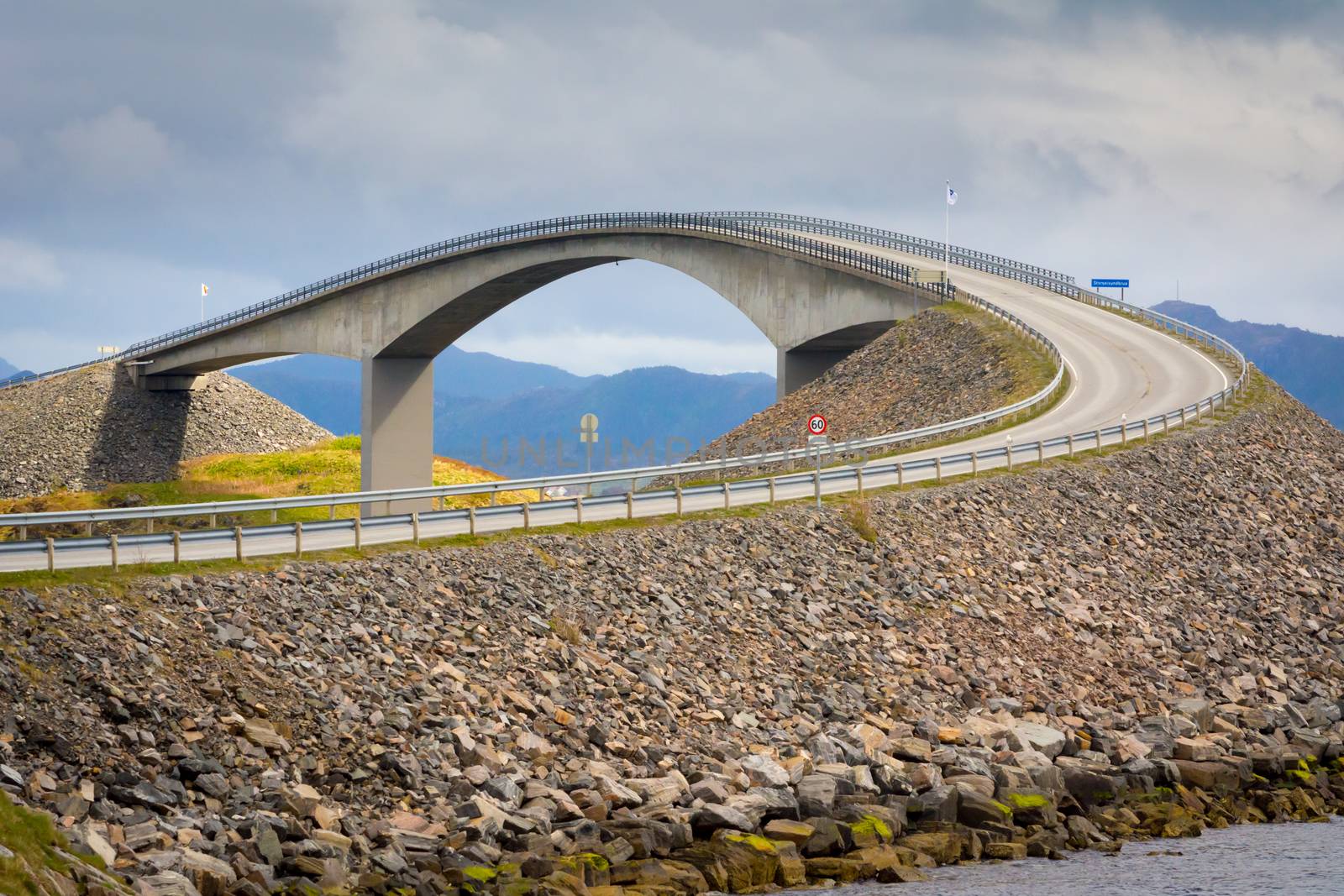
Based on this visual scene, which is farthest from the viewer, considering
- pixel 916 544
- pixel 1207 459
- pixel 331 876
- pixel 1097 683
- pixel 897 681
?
pixel 1207 459

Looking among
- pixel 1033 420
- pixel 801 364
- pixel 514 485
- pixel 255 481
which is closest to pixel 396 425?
pixel 255 481

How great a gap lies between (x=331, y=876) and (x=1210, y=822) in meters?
15.9

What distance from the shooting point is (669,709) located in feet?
93.1

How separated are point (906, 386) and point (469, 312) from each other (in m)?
38.0

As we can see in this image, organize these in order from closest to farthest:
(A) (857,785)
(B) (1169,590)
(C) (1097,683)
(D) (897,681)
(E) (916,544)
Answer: (A) (857,785)
(D) (897,681)
(C) (1097,683)
(E) (916,544)
(B) (1169,590)

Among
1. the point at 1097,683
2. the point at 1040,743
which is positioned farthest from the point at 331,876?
the point at 1097,683

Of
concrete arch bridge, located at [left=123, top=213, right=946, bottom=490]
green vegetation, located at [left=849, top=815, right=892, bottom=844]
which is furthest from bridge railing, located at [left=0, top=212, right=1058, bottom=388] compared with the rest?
green vegetation, located at [left=849, top=815, right=892, bottom=844]

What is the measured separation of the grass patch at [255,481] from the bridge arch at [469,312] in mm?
6049

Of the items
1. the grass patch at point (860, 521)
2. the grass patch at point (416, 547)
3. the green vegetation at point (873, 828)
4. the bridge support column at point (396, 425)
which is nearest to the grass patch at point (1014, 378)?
the grass patch at point (416, 547)

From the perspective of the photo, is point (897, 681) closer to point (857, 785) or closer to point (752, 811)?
point (857, 785)

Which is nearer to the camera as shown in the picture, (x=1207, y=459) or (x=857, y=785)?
(x=857, y=785)

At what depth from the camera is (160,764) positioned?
2252 cm

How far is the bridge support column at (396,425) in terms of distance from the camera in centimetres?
9056

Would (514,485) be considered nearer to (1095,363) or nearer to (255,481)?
(1095,363)
